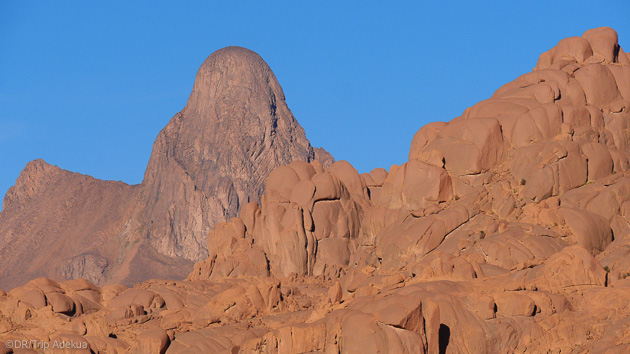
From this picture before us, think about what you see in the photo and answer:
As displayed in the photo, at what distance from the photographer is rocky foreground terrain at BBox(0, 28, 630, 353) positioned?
85438 mm

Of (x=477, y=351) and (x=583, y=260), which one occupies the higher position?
(x=583, y=260)

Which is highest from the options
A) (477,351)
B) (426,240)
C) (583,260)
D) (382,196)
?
(382,196)

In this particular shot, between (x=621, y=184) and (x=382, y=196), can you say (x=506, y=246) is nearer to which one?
(x=621, y=184)

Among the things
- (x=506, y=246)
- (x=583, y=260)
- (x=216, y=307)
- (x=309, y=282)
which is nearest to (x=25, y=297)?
(x=216, y=307)

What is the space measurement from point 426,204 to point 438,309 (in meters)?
34.2

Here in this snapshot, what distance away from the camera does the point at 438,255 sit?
9888 centimetres

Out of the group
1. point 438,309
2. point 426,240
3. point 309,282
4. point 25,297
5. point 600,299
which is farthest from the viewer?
point 309,282

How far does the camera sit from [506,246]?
102312 millimetres

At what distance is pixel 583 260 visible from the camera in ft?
301

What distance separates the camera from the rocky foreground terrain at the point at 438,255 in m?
85.4

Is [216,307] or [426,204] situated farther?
[426,204]

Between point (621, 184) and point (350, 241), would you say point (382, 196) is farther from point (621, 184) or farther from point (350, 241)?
point (621, 184)

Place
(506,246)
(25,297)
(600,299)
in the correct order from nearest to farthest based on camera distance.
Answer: (600,299), (506,246), (25,297)

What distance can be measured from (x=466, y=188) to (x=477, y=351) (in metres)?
32.7
